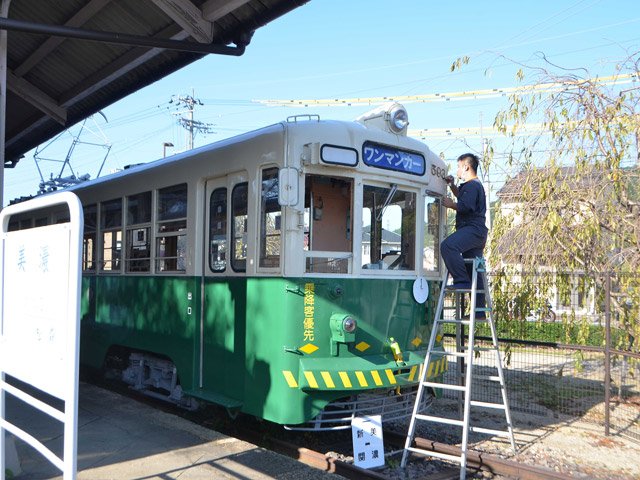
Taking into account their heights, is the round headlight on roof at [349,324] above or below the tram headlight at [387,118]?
below

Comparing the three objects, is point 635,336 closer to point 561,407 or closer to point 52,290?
point 561,407

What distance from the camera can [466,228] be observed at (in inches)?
239

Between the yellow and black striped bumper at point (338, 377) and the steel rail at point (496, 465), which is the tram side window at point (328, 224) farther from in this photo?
the steel rail at point (496, 465)

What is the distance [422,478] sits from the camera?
5.30 metres

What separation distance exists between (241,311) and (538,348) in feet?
14.5

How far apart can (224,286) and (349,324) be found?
1451mm

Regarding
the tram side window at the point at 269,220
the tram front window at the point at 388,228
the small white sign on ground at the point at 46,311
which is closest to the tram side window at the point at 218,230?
the tram side window at the point at 269,220

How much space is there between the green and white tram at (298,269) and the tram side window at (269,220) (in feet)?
0.05

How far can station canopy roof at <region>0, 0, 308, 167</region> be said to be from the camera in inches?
240

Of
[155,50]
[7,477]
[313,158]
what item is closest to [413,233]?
[313,158]

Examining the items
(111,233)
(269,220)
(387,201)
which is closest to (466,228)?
(387,201)

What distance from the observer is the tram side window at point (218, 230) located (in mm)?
6336

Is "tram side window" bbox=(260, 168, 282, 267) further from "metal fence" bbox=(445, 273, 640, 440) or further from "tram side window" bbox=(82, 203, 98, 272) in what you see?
"tram side window" bbox=(82, 203, 98, 272)

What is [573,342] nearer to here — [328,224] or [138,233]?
[328,224]
